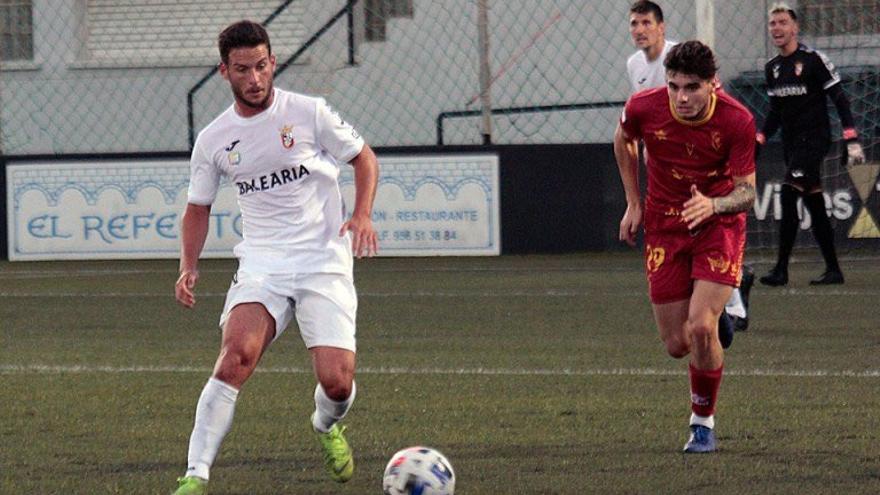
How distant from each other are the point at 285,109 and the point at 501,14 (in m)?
14.1

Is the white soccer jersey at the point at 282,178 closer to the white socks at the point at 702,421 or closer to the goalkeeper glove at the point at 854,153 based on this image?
the white socks at the point at 702,421

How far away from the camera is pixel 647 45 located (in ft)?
34.5

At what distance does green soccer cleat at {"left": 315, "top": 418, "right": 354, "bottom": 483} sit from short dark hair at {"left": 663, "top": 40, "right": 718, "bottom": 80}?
1649mm

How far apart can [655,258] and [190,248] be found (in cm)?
173

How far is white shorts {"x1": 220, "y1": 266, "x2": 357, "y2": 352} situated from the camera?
18.3 ft

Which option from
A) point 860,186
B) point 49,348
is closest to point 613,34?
point 860,186

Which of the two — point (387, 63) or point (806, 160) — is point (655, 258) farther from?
point (387, 63)

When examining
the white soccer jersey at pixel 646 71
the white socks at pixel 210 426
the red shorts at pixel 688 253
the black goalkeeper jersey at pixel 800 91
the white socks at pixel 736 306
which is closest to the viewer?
the white socks at pixel 210 426

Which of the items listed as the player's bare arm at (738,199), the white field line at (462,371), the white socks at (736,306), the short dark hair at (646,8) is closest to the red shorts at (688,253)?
the player's bare arm at (738,199)

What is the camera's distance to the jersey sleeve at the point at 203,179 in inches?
225

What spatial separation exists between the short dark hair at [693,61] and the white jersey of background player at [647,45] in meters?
4.26

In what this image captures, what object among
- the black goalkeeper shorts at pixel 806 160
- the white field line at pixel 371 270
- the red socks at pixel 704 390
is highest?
the red socks at pixel 704 390

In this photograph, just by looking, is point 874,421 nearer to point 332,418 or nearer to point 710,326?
point 710,326

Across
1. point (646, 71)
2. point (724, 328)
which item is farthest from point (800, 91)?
point (724, 328)
